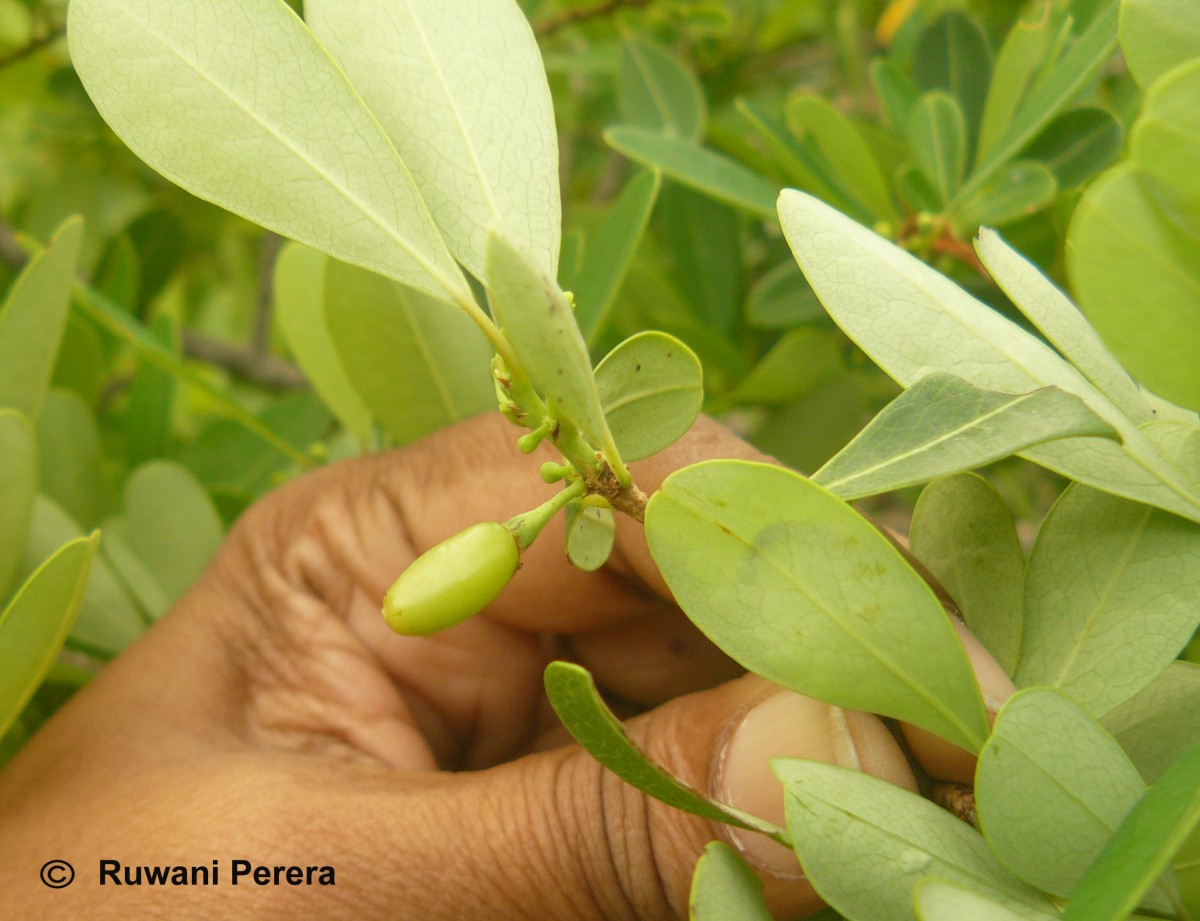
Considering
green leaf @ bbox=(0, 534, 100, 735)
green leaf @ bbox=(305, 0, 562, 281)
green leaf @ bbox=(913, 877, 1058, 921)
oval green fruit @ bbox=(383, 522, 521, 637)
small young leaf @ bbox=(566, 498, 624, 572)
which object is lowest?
green leaf @ bbox=(0, 534, 100, 735)

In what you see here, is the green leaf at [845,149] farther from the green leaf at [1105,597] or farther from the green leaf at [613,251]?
the green leaf at [1105,597]

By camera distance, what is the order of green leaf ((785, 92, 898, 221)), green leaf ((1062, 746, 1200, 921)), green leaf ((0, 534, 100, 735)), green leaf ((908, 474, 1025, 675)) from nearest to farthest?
1. green leaf ((1062, 746, 1200, 921))
2. green leaf ((908, 474, 1025, 675))
3. green leaf ((0, 534, 100, 735))
4. green leaf ((785, 92, 898, 221))

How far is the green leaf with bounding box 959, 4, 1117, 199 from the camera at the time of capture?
2.81 ft

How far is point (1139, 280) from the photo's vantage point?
47 cm

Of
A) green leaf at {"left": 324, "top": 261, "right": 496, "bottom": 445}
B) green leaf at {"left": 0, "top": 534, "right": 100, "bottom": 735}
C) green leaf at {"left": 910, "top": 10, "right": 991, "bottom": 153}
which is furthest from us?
green leaf at {"left": 910, "top": 10, "right": 991, "bottom": 153}

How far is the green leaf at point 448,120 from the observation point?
0.59 meters

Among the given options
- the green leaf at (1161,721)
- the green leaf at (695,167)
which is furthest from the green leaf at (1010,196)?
the green leaf at (1161,721)

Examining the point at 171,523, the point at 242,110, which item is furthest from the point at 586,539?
the point at 171,523

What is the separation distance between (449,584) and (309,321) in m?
0.73

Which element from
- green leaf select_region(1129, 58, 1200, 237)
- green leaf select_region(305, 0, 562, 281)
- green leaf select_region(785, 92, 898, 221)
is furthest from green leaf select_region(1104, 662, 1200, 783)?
green leaf select_region(785, 92, 898, 221)

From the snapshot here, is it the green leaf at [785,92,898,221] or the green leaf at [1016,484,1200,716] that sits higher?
the green leaf at [785,92,898,221]

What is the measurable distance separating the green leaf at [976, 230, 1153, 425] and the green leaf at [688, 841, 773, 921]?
35cm

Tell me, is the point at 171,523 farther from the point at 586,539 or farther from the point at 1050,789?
the point at 1050,789

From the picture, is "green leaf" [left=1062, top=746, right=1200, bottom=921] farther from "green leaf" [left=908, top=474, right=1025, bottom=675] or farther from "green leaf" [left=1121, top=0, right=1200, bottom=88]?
"green leaf" [left=1121, top=0, right=1200, bottom=88]
